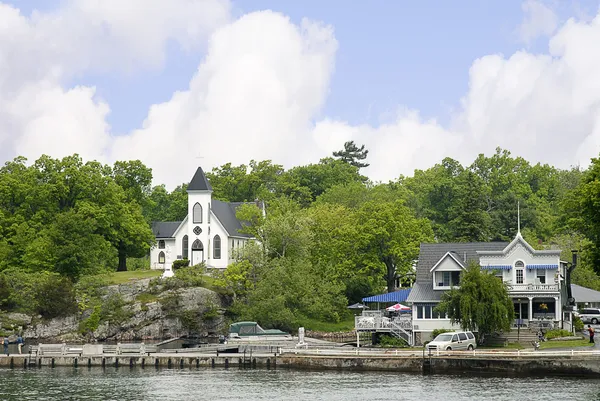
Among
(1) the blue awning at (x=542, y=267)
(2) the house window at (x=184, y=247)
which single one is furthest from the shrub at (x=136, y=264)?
(1) the blue awning at (x=542, y=267)

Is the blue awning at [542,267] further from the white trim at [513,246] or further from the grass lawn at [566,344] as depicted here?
the grass lawn at [566,344]

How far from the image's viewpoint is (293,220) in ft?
309

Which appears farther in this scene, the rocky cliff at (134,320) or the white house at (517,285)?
the rocky cliff at (134,320)

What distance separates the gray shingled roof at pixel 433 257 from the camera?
71.2m

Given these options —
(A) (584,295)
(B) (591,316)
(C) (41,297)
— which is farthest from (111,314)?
(B) (591,316)

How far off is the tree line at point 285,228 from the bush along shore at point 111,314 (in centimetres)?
353

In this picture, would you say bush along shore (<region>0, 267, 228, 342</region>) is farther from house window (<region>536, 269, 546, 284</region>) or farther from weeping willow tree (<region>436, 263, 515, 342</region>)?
house window (<region>536, 269, 546, 284</region>)

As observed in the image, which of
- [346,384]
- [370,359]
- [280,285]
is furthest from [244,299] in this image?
[346,384]

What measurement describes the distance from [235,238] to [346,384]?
52.3 metres

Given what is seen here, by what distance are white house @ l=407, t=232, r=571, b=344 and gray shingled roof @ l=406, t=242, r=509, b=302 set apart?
3.7 inches

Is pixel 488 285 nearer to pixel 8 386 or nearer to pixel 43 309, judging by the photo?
pixel 8 386

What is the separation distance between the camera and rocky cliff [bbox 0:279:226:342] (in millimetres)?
85875

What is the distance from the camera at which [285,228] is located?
304 ft

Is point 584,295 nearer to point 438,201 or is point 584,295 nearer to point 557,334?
point 557,334
